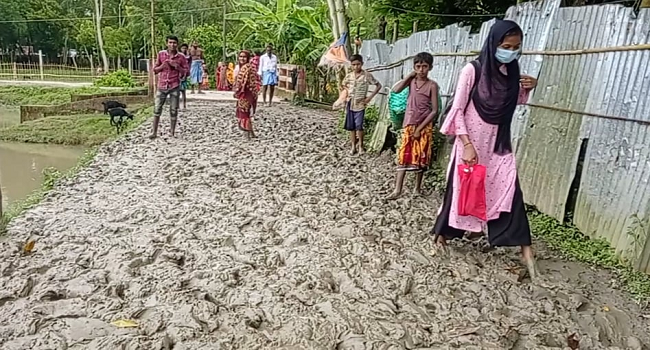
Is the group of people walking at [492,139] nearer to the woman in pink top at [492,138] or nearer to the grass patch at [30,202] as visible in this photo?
the woman in pink top at [492,138]

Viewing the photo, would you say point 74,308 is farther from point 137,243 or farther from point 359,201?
point 359,201

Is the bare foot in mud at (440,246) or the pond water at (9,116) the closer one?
the bare foot in mud at (440,246)

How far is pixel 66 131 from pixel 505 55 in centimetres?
1647

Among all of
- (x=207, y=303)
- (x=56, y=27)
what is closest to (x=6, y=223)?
(x=207, y=303)

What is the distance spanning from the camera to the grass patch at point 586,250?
13.2 ft

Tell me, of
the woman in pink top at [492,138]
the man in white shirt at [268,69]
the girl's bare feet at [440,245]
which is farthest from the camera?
the man in white shirt at [268,69]

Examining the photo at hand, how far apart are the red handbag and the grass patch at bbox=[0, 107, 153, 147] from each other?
13643mm

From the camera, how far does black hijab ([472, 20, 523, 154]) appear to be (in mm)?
3961

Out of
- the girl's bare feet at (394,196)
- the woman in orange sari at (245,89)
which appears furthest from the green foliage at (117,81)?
the girl's bare feet at (394,196)

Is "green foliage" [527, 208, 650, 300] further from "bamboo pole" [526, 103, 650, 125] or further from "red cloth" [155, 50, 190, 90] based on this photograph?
"red cloth" [155, 50, 190, 90]

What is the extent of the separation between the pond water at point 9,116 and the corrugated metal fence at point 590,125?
20.1 metres

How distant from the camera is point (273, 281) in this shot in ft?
13.5

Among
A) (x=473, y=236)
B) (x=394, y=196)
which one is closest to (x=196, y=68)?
(x=394, y=196)

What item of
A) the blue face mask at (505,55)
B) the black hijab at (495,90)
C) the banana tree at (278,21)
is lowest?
the black hijab at (495,90)
